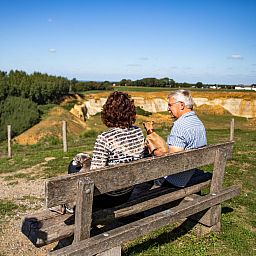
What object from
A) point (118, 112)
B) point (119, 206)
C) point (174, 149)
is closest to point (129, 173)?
point (119, 206)

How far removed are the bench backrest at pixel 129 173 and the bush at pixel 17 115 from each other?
40.1 meters

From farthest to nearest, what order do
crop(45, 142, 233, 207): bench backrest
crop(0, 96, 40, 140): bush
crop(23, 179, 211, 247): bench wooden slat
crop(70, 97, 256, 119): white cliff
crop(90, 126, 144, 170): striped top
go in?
crop(70, 97, 256, 119): white cliff → crop(0, 96, 40, 140): bush → crop(90, 126, 144, 170): striped top → crop(23, 179, 211, 247): bench wooden slat → crop(45, 142, 233, 207): bench backrest

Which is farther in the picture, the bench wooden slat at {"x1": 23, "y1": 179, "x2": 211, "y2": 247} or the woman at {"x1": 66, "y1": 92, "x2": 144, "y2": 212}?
the woman at {"x1": 66, "y1": 92, "x2": 144, "y2": 212}

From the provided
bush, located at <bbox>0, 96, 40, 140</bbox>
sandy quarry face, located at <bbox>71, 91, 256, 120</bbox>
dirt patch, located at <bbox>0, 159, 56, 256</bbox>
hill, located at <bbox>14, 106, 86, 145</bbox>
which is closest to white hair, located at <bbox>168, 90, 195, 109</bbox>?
dirt patch, located at <bbox>0, 159, 56, 256</bbox>

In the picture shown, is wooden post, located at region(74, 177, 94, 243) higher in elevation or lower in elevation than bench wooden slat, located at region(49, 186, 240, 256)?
higher

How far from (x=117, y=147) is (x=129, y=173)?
0.48 metres

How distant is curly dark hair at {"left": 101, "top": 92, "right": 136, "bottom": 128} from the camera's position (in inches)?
144

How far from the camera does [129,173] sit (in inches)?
→ 124

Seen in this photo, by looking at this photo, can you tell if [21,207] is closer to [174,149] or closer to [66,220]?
[66,220]

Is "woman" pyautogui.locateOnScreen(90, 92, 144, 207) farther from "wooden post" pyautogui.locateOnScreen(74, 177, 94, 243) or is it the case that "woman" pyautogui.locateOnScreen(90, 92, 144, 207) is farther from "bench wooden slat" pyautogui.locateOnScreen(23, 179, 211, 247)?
"wooden post" pyautogui.locateOnScreen(74, 177, 94, 243)

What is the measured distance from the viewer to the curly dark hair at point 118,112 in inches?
144

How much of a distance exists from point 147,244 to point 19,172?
20.4 ft

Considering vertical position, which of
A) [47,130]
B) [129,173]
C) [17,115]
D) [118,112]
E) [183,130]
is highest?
[118,112]

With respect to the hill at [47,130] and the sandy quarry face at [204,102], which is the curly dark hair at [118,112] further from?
the sandy quarry face at [204,102]
